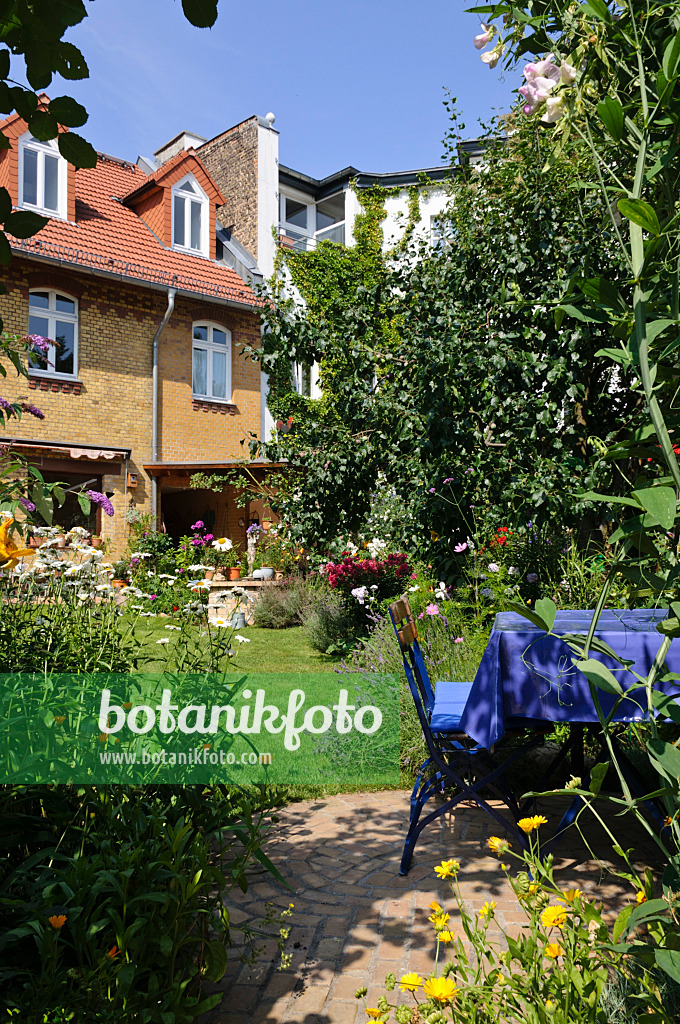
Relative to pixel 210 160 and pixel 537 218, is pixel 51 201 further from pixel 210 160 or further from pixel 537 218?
pixel 537 218

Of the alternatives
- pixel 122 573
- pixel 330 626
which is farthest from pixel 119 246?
pixel 330 626

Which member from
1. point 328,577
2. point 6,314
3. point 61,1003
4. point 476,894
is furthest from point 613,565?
point 6,314

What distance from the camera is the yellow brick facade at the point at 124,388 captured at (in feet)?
40.7

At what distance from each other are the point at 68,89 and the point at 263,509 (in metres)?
13.9

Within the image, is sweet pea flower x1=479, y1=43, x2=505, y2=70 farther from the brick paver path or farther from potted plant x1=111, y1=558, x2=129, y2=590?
potted plant x1=111, y1=558, x2=129, y2=590

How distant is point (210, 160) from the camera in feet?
64.6

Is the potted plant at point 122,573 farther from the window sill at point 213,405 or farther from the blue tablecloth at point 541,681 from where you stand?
the blue tablecloth at point 541,681

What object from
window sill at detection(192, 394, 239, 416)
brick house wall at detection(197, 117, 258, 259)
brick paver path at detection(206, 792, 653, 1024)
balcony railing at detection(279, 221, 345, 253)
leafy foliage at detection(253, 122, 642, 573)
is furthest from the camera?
balcony railing at detection(279, 221, 345, 253)

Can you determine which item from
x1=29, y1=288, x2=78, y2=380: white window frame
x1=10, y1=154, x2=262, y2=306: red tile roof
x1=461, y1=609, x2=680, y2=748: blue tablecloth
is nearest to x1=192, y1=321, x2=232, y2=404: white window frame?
x1=10, y1=154, x2=262, y2=306: red tile roof

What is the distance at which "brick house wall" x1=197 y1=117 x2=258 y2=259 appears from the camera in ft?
58.4

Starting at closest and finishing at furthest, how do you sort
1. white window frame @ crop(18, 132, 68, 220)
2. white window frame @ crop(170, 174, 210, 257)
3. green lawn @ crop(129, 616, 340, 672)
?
1. green lawn @ crop(129, 616, 340, 672)
2. white window frame @ crop(18, 132, 68, 220)
3. white window frame @ crop(170, 174, 210, 257)

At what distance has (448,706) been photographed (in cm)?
361

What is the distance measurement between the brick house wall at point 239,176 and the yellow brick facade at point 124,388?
3.73 meters

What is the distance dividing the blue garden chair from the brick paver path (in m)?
0.21
